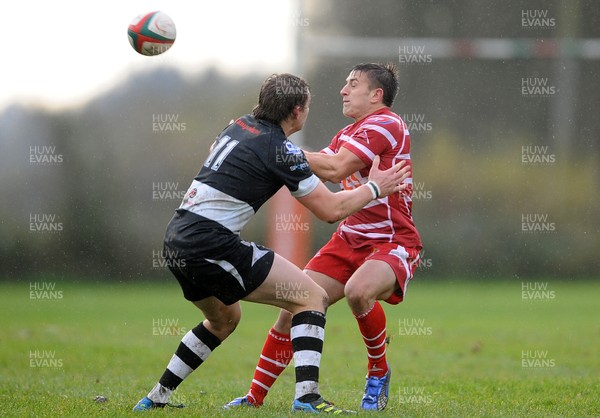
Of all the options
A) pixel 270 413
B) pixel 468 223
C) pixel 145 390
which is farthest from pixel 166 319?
pixel 468 223

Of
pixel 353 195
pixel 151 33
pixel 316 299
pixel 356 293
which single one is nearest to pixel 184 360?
pixel 316 299


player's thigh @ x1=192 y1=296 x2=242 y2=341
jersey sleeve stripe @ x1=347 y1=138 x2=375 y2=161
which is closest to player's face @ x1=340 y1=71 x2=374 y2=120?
jersey sleeve stripe @ x1=347 y1=138 x2=375 y2=161

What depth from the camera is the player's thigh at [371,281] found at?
5.89m

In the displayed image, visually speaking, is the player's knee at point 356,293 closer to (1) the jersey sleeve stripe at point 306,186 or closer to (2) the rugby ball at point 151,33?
(1) the jersey sleeve stripe at point 306,186

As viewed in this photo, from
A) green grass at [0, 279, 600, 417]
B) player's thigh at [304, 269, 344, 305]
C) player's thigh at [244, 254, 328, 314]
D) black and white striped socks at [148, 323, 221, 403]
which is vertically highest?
player's thigh at [244, 254, 328, 314]

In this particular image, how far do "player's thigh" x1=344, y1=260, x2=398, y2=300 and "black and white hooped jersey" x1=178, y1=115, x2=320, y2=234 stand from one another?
88cm

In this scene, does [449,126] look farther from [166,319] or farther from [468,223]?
[166,319]

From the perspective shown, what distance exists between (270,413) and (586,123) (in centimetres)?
2477

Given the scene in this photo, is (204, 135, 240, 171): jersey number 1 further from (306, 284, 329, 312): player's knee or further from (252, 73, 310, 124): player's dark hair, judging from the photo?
(306, 284, 329, 312): player's knee

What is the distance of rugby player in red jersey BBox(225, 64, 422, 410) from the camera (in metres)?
5.95

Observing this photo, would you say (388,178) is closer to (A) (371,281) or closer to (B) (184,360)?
(A) (371,281)

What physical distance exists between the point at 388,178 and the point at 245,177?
36.7 inches

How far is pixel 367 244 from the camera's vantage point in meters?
6.24

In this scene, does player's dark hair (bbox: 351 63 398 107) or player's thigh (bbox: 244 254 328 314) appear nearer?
player's thigh (bbox: 244 254 328 314)
